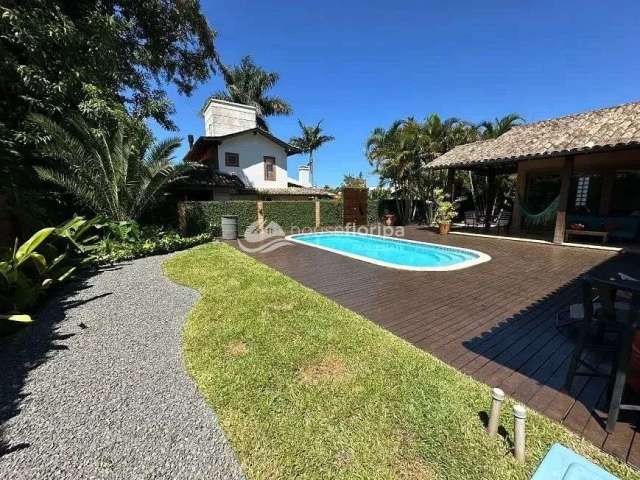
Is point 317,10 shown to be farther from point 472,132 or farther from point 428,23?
point 472,132

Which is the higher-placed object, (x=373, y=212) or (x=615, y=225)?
(x=373, y=212)

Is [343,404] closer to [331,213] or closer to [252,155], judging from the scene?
[331,213]

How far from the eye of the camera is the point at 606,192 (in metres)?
11.9

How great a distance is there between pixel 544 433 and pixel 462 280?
426 centimetres

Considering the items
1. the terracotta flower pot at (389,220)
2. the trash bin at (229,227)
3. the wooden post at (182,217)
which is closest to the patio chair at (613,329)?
the trash bin at (229,227)

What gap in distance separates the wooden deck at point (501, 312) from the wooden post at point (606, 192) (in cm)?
482

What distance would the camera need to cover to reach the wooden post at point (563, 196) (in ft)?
31.9

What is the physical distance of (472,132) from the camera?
1816 centimetres

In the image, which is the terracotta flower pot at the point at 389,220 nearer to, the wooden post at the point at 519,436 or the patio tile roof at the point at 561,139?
the patio tile roof at the point at 561,139

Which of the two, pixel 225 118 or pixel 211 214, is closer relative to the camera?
pixel 211 214

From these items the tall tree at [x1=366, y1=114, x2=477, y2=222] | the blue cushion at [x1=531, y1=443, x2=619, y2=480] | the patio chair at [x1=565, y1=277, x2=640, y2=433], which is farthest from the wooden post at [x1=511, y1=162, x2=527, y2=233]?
the blue cushion at [x1=531, y1=443, x2=619, y2=480]

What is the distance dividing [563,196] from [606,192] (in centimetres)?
411

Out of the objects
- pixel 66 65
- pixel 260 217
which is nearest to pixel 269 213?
pixel 260 217

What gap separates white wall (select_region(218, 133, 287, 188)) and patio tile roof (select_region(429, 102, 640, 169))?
1189cm
